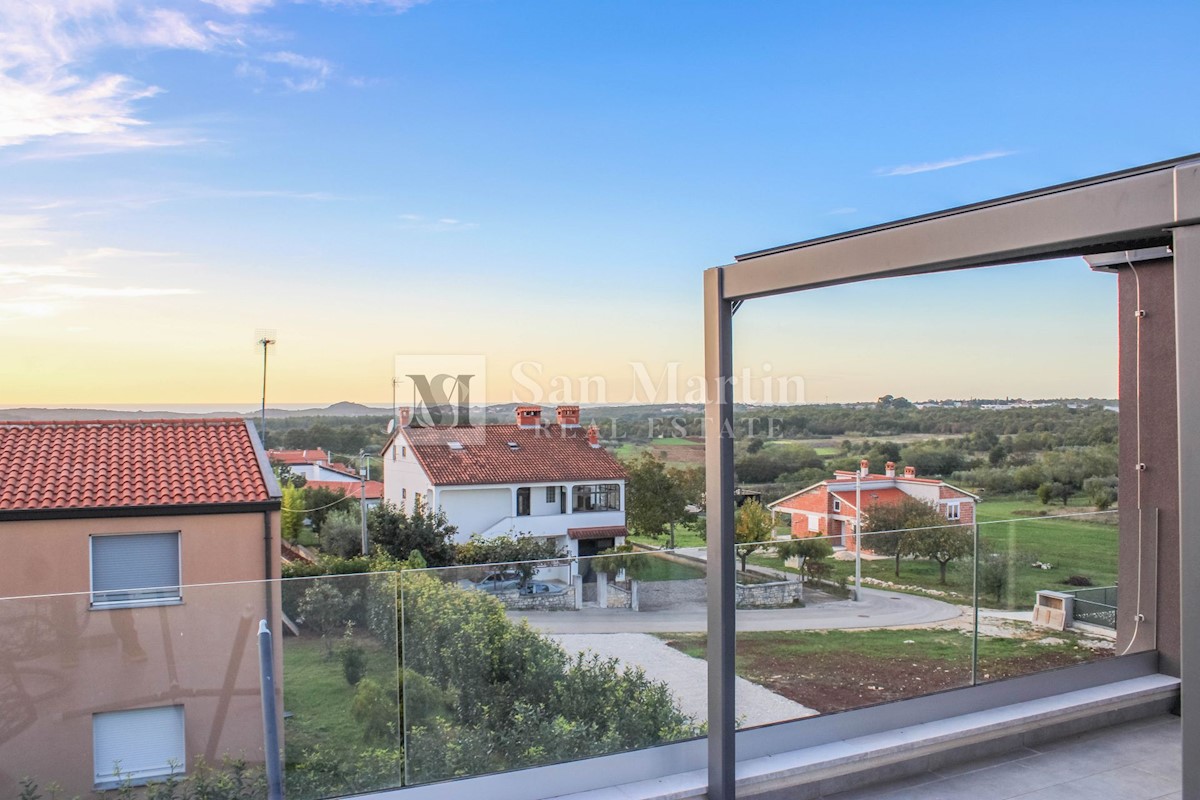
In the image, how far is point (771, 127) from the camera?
50.1 ft

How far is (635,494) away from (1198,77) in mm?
18309

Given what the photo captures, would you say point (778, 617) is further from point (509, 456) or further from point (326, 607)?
point (509, 456)

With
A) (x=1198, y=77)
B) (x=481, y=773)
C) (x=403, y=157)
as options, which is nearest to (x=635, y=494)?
(x=403, y=157)

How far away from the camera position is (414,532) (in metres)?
24.5

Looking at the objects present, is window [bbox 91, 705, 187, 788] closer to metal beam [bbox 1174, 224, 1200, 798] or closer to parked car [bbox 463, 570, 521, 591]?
parked car [bbox 463, 570, 521, 591]

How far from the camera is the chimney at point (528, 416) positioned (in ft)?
85.1

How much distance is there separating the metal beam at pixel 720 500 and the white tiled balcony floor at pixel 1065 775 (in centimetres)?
68

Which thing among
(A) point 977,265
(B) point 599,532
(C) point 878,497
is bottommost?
(B) point 599,532

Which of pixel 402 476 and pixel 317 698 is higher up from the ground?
pixel 317 698

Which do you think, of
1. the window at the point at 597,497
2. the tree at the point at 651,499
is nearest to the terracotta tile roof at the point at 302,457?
the window at the point at 597,497

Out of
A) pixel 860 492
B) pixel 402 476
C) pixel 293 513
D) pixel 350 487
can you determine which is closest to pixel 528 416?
pixel 402 476

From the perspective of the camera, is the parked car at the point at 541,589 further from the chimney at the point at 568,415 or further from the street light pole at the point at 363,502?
the chimney at the point at 568,415

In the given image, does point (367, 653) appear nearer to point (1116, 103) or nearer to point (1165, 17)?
point (1165, 17)

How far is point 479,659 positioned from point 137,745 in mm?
940
